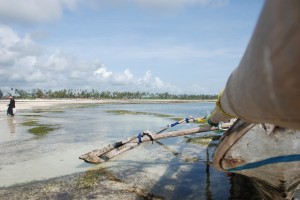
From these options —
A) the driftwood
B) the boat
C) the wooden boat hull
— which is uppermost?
the boat

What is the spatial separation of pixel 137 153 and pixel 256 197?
552 centimetres

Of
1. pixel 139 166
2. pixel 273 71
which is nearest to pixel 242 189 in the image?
pixel 139 166

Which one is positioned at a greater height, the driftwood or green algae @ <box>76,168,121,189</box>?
the driftwood

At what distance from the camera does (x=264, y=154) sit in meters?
4.26

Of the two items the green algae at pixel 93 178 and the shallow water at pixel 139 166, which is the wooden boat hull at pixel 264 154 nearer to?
the shallow water at pixel 139 166

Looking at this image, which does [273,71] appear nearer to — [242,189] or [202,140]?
[242,189]

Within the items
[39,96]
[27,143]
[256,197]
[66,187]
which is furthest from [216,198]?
[39,96]

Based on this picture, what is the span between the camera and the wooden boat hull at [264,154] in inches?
162

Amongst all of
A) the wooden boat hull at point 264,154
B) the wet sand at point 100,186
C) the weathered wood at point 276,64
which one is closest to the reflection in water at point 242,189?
the wet sand at point 100,186

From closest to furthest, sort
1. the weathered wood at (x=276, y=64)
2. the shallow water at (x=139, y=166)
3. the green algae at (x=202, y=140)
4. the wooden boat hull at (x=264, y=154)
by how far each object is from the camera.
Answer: the weathered wood at (x=276, y=64)
the wooden boat hull at (x=264, y=154)
the shallow water at (x=139, y=166)
the green algae at (x=202, y=140)

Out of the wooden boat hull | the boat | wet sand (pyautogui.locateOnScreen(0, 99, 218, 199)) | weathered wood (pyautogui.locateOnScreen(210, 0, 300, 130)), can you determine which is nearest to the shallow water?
wet sand (pyautogui.locateOnScreen(0, 99, 218, 199))

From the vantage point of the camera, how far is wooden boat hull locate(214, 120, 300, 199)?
412 centimetres

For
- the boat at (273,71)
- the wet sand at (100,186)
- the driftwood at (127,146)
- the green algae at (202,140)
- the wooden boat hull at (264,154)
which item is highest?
the boat at (273,71)

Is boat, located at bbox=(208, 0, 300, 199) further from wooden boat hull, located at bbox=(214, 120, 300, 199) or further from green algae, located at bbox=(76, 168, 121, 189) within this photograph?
green algae, located at bbox=(76, 168, 121, 189)
